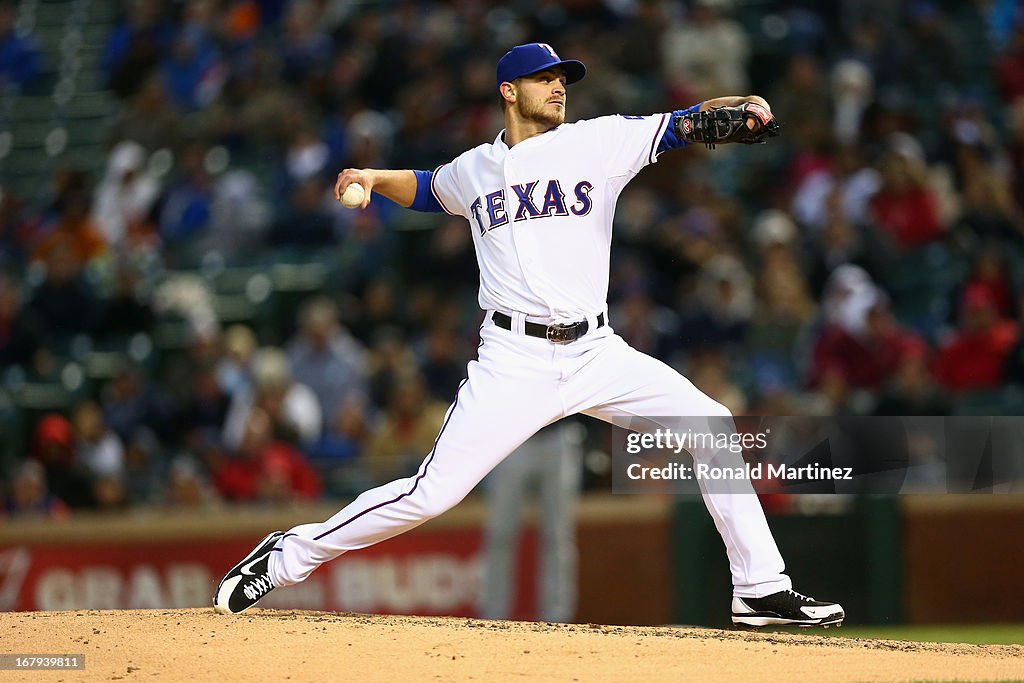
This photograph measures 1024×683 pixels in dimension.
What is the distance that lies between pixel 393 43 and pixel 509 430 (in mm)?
8532

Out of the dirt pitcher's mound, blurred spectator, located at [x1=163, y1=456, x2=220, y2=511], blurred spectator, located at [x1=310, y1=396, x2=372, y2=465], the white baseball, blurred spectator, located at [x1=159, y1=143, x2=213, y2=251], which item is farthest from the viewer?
blurred spectator, located at [x1=159, y1=143, x2=213, y2=251]

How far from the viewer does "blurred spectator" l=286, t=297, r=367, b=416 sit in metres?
10.7

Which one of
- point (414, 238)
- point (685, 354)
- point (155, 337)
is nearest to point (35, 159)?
point (155, 337)

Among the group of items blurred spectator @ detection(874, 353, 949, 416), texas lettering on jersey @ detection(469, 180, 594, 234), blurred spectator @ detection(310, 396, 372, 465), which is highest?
texas lettering on jersey @ detection(469, 180, 594, 234)

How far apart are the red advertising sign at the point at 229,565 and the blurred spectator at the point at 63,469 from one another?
1.59 feet

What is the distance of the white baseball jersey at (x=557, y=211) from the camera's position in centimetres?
536

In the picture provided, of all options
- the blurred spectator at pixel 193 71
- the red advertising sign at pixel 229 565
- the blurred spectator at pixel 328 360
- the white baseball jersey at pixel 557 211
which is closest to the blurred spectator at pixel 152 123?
the blurred spectator at pixel 193 71

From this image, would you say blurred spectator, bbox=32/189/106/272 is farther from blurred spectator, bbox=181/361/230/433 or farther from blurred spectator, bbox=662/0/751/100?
blurred spectator, bbox=662/0/751/100

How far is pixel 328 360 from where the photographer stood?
10.7 metres

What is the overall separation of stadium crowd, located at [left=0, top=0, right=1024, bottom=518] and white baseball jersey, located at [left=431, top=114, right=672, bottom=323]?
12.8 feet

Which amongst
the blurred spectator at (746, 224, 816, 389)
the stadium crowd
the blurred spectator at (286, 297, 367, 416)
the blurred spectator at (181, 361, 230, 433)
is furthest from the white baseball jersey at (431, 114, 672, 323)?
the blurred spectator at (181, 361, 230, 433)

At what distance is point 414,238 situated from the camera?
38.6ft

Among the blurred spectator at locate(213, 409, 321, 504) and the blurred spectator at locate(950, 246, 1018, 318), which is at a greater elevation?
the blurred spectator at locate(950, 246, 1018, 318)

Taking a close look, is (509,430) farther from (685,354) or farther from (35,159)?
(35,159)
